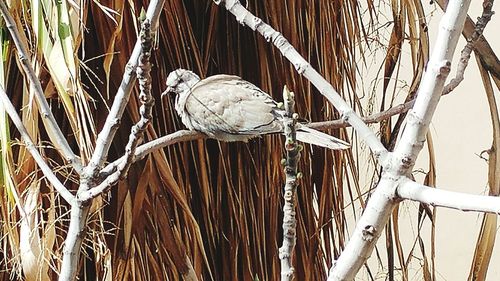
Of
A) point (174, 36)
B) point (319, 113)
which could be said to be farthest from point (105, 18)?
point (319, 113)

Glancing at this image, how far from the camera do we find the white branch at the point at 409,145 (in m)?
0.33

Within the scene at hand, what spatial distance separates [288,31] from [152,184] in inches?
8.2

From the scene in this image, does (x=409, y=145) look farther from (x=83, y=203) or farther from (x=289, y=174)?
(x=83, y=203)

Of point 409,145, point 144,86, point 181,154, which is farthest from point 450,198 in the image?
point 181,154

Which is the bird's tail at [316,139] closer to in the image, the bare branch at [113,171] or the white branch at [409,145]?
the bare branch at [113,171]

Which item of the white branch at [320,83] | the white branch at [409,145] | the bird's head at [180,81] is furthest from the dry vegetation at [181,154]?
the white branch at [409,145]

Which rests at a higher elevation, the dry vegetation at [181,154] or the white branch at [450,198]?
the dry vegetation at [181,154]

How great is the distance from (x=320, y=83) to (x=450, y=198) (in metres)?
0.10

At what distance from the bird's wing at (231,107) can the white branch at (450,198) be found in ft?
0.73

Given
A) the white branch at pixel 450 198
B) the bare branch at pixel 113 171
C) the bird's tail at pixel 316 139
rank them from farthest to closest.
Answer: the bird's tail at pixel 316 139 → the bare branch at pixel 113 171 → the white branch at pixel 450 198

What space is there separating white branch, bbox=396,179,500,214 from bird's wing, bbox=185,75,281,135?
22 cm

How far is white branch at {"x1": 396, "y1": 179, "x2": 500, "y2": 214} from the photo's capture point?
0.30 meters

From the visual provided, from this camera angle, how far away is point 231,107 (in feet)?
1.94

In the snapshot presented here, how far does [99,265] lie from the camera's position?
2.19 feet
